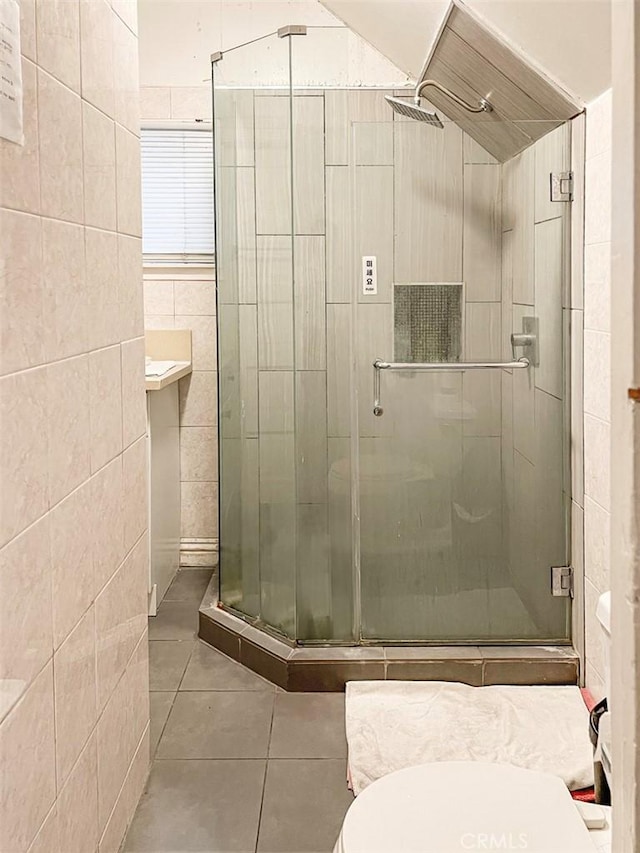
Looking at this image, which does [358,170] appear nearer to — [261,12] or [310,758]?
[261,12]

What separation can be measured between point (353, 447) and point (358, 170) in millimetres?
882

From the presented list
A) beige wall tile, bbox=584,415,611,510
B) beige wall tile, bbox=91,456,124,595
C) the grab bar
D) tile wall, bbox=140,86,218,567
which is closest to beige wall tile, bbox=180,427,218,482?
tile wall, bbox=140,86,218,567

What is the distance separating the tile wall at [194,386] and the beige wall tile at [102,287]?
208 centimetres

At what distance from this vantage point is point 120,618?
1993 mm

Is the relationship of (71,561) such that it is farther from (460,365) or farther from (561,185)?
(561,185)

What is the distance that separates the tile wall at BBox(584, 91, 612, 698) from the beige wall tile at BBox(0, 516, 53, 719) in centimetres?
164

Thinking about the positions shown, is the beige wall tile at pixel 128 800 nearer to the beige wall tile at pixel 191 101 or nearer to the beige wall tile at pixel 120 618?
the beige wall tile at pixel 120 618

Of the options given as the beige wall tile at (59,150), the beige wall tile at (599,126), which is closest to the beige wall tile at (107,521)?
the beige wall tile at (59,150)

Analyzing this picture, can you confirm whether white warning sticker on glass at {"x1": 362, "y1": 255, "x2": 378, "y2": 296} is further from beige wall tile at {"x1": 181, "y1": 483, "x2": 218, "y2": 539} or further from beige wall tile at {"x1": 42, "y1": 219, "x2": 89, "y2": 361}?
beige wall tile at {"x1": 181, "y1": 483, "x2": 218, "y2": 539}

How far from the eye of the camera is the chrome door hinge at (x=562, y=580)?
2926 mm

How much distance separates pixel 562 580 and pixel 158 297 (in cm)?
214

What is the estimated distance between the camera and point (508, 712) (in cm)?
266

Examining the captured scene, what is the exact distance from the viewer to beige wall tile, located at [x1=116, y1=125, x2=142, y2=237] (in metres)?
1.96

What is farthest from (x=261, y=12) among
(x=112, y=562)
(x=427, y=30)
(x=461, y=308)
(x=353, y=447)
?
(x=112, y=562)
